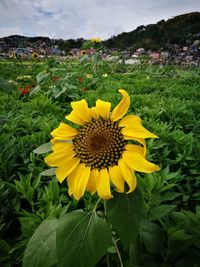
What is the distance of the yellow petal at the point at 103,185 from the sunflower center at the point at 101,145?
26 millimetres

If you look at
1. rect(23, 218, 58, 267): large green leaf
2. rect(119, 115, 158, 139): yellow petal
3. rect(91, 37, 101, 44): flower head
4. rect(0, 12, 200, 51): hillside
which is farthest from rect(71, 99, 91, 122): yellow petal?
rect(0, 12, 200, 51): hillside

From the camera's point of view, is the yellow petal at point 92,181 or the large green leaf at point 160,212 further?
the large green leaf at point 160,212

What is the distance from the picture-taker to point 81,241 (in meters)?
0.77

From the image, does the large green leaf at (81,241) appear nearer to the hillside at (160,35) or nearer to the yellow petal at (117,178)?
the yellow petal at (117,178)

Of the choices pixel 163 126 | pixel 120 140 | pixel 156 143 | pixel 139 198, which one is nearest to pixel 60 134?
pixel 120 140

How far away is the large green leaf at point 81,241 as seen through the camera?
2.48ft

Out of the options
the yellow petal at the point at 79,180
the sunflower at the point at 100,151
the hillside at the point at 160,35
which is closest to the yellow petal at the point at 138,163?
the sunflower at the point at 100,151

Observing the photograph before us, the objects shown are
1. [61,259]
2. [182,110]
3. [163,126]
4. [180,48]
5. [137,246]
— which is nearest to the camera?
[61,259]

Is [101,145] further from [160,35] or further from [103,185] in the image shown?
[160,35]

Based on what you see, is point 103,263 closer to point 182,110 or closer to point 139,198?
point 139,198

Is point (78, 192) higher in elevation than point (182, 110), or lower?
higher

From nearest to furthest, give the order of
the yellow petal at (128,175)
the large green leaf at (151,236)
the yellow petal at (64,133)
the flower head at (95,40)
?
the yellow petal at (128,175) → the yellow petal at (64,133) → the large green leaf at (151,236) → the flower head at (95,40)

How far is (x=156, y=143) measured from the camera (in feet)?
6.67

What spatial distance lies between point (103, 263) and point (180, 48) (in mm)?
31753
